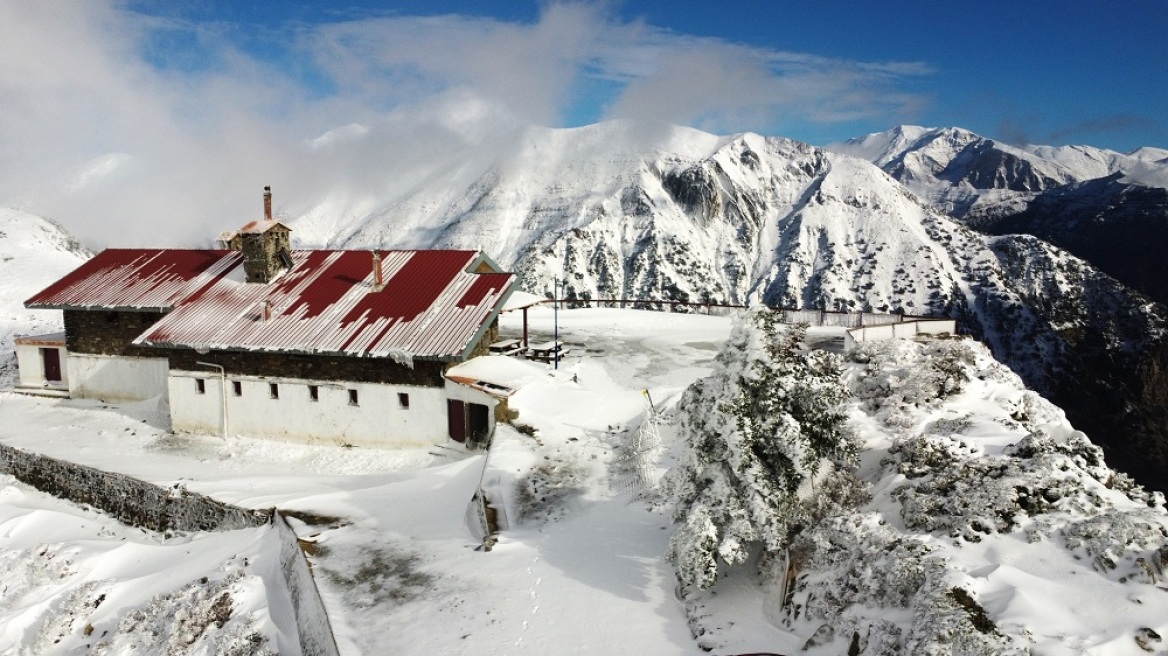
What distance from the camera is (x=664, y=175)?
12700 cm

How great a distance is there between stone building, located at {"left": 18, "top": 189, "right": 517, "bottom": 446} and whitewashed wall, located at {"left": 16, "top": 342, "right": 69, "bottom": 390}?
10 centimetres

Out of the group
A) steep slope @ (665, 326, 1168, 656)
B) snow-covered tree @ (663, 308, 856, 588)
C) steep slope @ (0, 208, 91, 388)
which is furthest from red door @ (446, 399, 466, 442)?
steep slope @ (0, 208, 91, 388)

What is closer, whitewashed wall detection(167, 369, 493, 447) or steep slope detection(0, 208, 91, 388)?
whitewashed wall detection(167, 369, 493, 447)

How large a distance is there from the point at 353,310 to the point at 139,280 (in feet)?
41.1

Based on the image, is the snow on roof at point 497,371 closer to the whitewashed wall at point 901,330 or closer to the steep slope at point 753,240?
the whitewashed wall at point 901,330

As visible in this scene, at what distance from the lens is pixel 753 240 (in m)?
122

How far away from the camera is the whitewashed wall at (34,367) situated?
3044 centimetres

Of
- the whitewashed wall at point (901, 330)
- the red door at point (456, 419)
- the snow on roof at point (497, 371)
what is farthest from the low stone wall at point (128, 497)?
the whitewashed wall at point (901, 330)

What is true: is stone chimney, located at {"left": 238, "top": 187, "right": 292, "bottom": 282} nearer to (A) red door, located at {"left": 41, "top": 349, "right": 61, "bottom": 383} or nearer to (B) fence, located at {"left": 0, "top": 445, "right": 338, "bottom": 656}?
(B) fence, located at {"left": 0, "top": 445, "right": 338, "bottom": 656}

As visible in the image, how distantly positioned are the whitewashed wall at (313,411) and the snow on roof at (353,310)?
4.72ft

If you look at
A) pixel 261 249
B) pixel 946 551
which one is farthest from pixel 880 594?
pixel 261 249

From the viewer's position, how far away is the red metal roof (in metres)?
22.4

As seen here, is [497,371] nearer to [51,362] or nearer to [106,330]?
[106,330]

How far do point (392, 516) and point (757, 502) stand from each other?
33.4 feet
